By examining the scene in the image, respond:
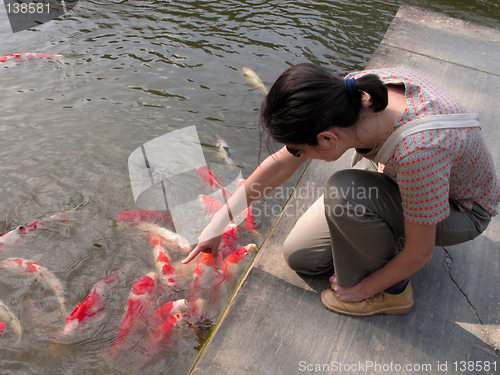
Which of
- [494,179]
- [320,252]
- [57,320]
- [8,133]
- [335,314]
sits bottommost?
[57,320]

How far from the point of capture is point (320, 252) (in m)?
2.50

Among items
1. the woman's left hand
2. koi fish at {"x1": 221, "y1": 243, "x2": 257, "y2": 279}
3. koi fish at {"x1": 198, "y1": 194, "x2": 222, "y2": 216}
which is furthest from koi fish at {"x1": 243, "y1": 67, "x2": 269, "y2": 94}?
the woman's left hand

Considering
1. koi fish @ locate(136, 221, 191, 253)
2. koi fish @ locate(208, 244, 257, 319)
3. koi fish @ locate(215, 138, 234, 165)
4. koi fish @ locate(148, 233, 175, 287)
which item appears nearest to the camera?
koi fish @ locate(208, 244, 257, 319)

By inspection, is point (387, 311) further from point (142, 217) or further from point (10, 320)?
point (10, 320)

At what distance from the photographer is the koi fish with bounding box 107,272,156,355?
9.42 feet

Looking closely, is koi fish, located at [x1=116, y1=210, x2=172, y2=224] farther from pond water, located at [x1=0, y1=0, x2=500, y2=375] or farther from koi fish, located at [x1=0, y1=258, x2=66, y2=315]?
koi fish, located at [x1=0, y1=258, x2=66, y2=315]

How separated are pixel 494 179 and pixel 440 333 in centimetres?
95

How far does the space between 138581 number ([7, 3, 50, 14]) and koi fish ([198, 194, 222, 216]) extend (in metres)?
5.55

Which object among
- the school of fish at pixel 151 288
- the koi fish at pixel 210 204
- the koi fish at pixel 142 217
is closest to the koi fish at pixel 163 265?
the school of fish at pixel 151 288

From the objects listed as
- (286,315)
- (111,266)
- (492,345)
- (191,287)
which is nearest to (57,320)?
(111,266)

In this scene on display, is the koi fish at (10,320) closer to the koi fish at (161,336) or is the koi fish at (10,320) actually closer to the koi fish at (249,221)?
the koi fish at (161,336)

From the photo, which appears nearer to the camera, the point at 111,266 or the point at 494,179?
the point at 494,179

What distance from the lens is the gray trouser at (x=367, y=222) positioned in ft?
6.99

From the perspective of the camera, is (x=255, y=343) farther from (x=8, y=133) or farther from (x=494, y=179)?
(x=8, y=133)
